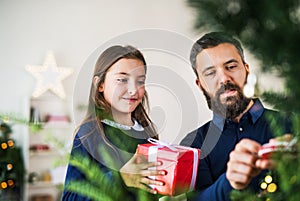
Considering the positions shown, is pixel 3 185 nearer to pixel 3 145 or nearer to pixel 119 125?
pixel 3 145

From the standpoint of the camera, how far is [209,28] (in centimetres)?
23

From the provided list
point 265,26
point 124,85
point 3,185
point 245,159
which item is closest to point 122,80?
point 124,85

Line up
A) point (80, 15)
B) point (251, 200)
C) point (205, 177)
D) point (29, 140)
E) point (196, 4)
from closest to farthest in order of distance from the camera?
point (196, 4), point (251, 200), point (205, 177), point (29, 140), point (80, 15)

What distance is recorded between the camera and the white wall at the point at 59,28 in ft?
11.4

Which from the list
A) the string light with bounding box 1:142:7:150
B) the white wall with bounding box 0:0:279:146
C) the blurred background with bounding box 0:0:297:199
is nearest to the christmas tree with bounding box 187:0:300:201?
the blurred background with bounding box 0:0:297:199

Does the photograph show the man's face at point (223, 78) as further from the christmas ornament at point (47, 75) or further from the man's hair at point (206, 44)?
the christmas ornament at point (47, 75)

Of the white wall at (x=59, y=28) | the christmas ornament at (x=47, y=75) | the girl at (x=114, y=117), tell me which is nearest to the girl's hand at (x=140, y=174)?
the girl at (x=114, y=117)

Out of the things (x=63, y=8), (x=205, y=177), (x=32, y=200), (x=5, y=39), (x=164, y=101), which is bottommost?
(x=32, y=200)

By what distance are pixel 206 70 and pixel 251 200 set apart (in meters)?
0.44

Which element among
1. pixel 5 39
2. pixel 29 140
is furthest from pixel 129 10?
pixel 29 140

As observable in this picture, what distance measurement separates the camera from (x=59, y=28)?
3547 mm

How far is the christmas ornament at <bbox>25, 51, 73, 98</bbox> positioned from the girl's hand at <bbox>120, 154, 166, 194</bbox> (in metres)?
3.00

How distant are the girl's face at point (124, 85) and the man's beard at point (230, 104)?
0.38 feet

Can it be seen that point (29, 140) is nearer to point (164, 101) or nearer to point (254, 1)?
point (164, 101)
